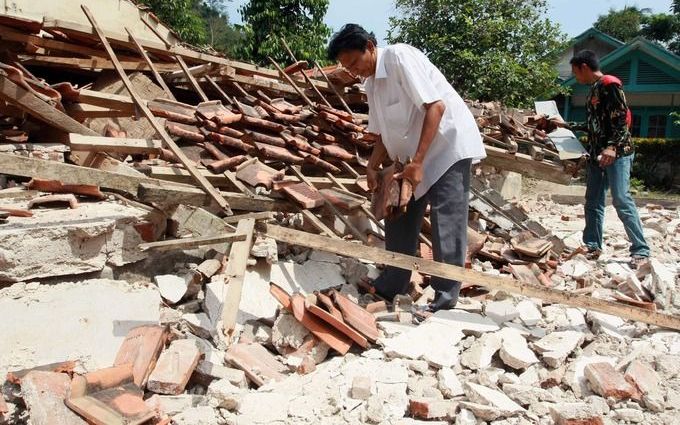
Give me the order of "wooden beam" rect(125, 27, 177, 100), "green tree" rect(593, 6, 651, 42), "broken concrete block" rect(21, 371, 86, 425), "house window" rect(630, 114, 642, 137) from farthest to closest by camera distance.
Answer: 1. "green tree" rect(593, 6, 651, 42)
2. "house window" rect(630, 114, 642, 137)
3. "wooden beam" rect(125, 27, 177, 100)
4. "broken concrete block" rect(21, 371, 86, 425)

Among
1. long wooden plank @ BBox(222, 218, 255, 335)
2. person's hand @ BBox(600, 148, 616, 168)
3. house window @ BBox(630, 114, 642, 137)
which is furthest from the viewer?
house window @ BBox(630, 114, 642, 137)

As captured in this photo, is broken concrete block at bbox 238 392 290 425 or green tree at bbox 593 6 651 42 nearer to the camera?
broken concrete block at bbox 238 392 290 425

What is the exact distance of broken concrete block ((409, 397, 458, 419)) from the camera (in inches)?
91.4

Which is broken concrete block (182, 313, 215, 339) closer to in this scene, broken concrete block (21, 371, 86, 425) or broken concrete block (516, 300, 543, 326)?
broken concrete block (21, 371, 86, 425)

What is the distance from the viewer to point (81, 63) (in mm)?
4980

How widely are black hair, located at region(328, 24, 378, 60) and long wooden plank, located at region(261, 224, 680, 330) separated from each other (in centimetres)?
108

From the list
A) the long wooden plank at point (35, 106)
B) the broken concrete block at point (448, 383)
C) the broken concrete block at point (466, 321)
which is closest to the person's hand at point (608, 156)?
the broken concrete block at point (466, 321)

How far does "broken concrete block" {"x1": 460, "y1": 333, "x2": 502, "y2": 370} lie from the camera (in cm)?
270

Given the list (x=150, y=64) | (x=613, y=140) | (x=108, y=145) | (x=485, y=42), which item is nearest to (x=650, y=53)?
(x=485, y=42)

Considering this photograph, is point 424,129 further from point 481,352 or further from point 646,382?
point 646,382

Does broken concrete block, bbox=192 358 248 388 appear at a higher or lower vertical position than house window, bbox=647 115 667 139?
lower

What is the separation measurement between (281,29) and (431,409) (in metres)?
12.9

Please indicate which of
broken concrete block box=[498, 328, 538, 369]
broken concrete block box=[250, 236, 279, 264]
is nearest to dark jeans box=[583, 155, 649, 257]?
broken concrete block box=[498, 328, 538, 369]

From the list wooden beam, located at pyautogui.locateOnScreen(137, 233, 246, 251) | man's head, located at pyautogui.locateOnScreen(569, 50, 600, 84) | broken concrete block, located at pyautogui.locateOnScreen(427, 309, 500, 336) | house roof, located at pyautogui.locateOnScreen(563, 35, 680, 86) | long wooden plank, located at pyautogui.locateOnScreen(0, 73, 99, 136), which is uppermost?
house roof, located at pyautogui.locateOnScreen(563, 35, 680, 86)
